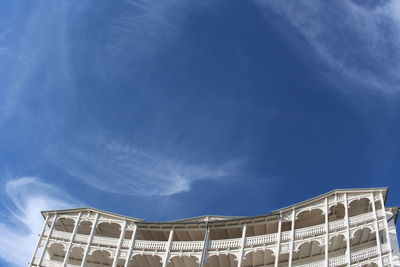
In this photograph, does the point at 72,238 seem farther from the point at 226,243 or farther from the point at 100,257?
the point at 226,243

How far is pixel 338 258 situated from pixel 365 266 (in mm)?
2011

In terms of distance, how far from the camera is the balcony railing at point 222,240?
3972cm

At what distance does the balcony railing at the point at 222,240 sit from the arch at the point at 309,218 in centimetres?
303

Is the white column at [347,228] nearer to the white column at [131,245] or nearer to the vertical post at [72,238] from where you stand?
the white column at [131,245]

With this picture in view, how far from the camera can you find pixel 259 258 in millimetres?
43156

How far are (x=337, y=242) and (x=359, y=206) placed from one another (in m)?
3.90

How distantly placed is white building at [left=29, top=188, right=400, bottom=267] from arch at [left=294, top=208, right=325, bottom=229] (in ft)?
0.29

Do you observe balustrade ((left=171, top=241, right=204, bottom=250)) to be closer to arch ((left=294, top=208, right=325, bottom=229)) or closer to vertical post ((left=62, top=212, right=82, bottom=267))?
arch ((left=294, top=208, right=325, bottom=229))

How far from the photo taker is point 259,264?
4384cm

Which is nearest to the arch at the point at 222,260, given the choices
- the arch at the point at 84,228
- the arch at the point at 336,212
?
the arch at the point at 336,212

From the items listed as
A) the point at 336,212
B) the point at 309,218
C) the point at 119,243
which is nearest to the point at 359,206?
the point at 336,212

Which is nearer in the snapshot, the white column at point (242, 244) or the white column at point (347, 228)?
the white column at point (347, 228)

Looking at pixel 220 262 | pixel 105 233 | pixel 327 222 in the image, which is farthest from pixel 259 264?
pixel 105 233

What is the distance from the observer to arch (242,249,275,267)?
42.2 metres
